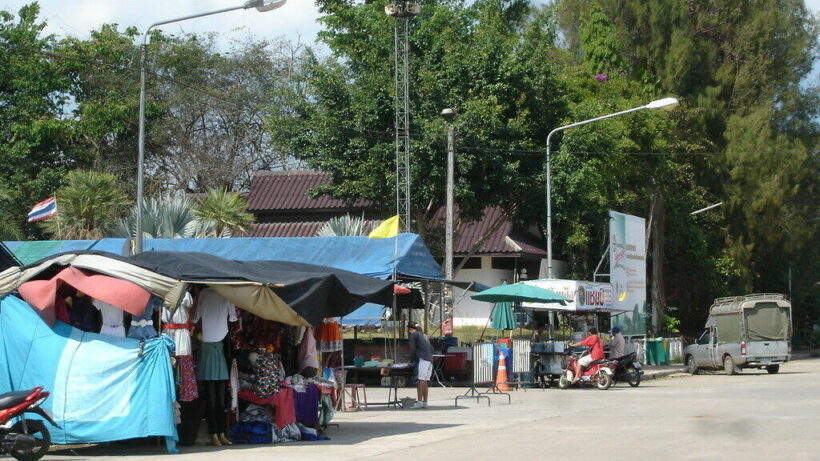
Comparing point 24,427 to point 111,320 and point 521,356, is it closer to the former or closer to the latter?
point 111,320

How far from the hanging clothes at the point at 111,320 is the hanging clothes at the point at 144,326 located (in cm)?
15

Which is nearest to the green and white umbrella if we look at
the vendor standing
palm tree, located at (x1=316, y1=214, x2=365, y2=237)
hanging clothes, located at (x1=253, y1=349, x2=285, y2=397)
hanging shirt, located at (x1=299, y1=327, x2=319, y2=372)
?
A: palm tree, located at (x1=316, y1=214, x2=365, y2=237)

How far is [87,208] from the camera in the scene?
32594 mm

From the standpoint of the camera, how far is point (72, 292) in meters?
14.2

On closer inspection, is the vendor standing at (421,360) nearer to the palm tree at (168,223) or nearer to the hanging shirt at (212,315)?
the hanging shirt at (212,315)

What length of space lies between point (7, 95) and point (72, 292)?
3377cm

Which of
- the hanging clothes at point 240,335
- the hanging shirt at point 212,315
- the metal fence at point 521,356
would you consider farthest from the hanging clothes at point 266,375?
the metal fence at point 521,356

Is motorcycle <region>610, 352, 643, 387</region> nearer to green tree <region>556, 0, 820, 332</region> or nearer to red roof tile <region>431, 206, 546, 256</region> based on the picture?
red roof tile <region>431, 206, 546, 256</region>

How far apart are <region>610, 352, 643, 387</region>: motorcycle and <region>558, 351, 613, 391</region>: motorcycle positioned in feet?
2.78

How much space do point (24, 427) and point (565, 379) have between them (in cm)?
1779

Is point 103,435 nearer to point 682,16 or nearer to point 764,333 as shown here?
point 764,333

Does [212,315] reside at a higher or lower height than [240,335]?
higher

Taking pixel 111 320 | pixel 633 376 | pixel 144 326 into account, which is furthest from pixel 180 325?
pixel 633 376

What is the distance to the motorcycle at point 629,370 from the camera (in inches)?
1114
